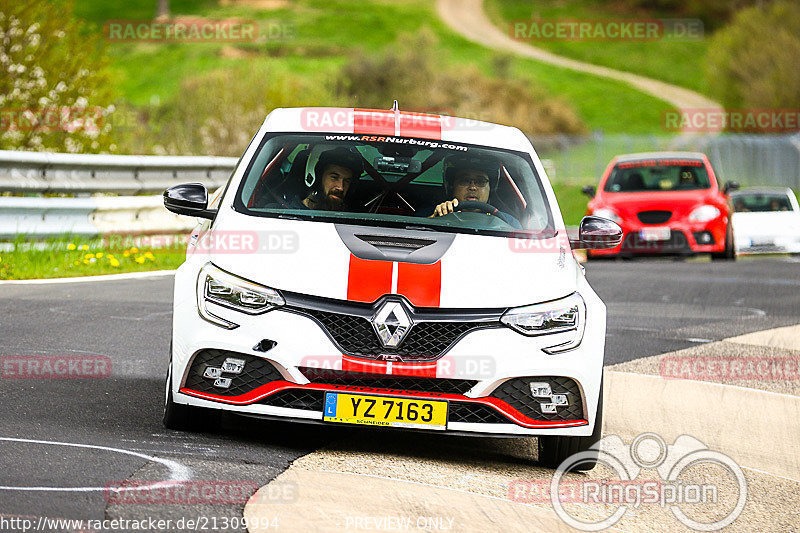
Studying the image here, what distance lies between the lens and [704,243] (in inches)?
796

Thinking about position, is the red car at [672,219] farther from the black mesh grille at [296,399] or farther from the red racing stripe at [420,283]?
the black mesh grille at [296,399]

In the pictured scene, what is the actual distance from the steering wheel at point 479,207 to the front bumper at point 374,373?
3.70ft

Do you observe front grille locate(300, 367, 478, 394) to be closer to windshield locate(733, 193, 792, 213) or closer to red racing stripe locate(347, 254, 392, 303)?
red racing stripe locate(347, 254, 392, 303)

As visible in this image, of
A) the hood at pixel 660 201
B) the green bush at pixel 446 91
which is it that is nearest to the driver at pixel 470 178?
the hood at pixel 660 201

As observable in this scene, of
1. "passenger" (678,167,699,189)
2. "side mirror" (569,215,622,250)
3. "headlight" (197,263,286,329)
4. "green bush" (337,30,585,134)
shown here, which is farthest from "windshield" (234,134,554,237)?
"green bush" (337,30,585,134)

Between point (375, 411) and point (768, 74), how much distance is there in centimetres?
5351

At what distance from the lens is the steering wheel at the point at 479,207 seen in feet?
24.0

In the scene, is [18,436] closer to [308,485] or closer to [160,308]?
[308,485]

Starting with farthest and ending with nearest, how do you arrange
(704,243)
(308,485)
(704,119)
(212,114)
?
1. (704,119)
2. (212,114)
3. (704,243)
4. (308,485)

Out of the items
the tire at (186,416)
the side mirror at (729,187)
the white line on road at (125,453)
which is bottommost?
the white line on road at (125,453)

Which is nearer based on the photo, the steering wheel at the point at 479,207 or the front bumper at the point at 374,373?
the front bumper at the point at 374,373

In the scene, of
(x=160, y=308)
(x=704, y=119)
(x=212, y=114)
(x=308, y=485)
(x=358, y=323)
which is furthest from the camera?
(x=704, y=119)

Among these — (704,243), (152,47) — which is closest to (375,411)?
(704,243)

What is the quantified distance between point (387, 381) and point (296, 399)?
428 mm
